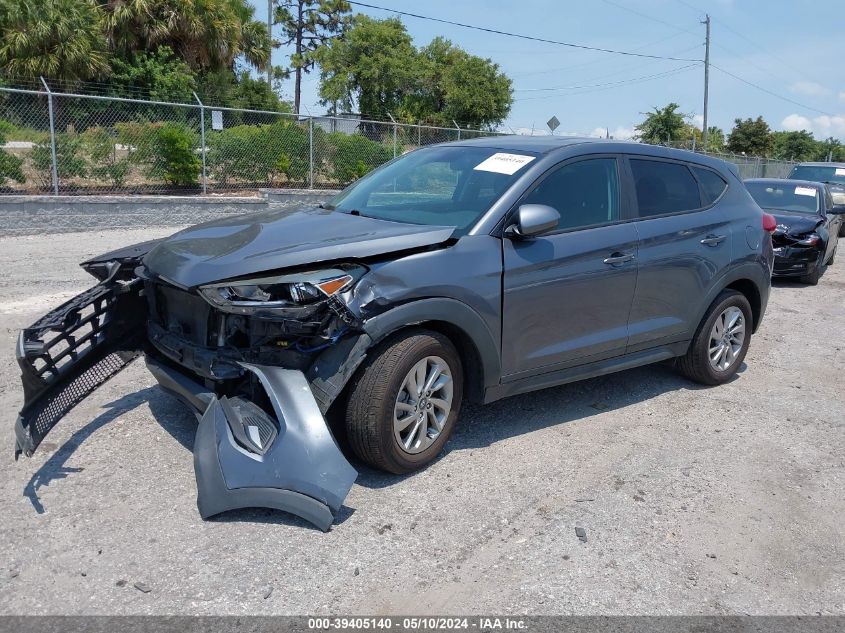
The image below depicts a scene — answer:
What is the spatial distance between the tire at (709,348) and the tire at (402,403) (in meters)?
2.35

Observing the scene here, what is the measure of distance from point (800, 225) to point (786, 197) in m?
1.34

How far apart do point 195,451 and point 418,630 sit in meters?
1.41

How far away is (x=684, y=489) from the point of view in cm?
405

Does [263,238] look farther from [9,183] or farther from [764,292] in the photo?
[9,183]

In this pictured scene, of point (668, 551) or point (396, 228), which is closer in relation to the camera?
point (668, 551)

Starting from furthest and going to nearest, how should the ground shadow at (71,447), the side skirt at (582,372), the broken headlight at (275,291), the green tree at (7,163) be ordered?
the green tree at (7,163)
the side skirt at (582,372)
the ground shadow at (71,447)
the broken headlight at (275,291)

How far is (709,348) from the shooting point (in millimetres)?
5637

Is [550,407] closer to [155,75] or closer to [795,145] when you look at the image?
[155,75]

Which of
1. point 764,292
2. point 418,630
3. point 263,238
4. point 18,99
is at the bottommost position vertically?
point 418,630

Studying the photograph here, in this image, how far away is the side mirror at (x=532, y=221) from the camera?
410 cm

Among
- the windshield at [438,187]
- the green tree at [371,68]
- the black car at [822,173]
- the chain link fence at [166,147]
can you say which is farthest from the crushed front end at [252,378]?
the green tree at [371,68]

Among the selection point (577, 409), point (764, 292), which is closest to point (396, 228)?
point (577, 409)

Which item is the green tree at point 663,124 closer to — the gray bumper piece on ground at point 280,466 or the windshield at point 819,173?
the windshield at point 819,173

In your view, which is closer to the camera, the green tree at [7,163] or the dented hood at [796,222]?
the dented hood at [796,222]
